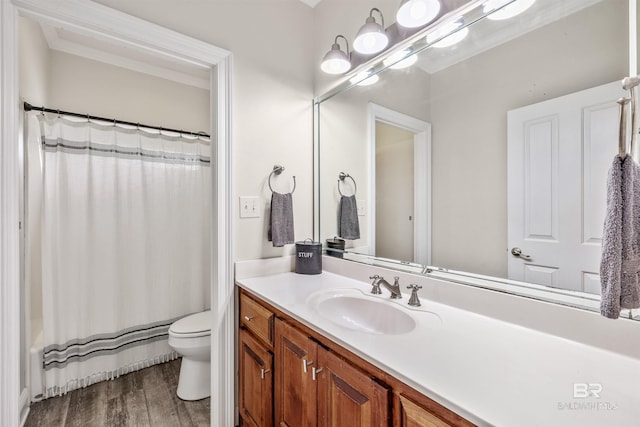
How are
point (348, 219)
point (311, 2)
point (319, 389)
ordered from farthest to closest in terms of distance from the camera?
point (311, 2)
point (348, 219)
point (319, 389)

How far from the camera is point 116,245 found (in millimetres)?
2057

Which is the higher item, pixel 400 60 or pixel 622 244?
pixel 400 60

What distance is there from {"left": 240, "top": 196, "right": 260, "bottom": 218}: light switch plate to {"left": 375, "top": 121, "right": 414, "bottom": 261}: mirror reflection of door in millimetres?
659

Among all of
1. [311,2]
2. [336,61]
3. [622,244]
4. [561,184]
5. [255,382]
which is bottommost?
[255,382]

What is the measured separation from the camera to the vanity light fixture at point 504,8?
911mm

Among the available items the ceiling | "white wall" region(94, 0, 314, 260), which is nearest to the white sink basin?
"white wall" region(94, 0, 314, 260)

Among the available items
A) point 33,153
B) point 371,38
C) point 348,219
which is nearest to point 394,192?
point 348,219

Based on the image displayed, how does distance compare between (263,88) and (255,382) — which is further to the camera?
(263,88)

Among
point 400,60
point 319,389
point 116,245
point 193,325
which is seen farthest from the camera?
point 116,245

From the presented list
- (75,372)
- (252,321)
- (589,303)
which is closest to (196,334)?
(252,321)

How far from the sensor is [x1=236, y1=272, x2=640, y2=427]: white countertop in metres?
0.49

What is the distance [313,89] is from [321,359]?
1.56 meters

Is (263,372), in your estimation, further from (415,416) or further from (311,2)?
(311,2)

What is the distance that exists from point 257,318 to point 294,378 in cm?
34
